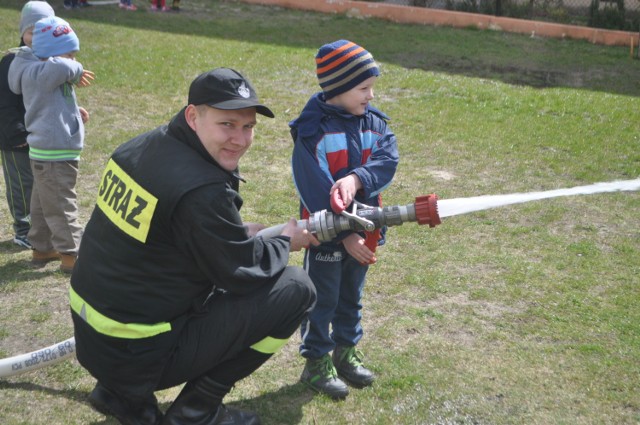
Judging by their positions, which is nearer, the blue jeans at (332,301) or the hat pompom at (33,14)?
the blue jeans at (332,301)

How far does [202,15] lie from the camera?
15766 mm

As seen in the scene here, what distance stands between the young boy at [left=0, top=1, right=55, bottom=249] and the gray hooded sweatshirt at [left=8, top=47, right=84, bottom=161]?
251 millimetres

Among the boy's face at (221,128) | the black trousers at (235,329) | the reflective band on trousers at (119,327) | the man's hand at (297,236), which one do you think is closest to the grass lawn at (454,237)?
the black trousers at (235,329)

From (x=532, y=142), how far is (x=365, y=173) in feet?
17.3

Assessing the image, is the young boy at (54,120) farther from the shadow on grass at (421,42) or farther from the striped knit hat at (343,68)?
the shadow on grass at (421,42)

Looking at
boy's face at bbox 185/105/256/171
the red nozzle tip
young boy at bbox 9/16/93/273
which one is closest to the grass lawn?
young boy at bbox 9/16/93/273

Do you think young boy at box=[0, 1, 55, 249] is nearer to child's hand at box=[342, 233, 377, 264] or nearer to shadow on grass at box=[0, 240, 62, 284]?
shadow on grass at box=[0, 240, 62, 284]

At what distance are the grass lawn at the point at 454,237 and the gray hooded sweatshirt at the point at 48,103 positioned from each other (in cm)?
88

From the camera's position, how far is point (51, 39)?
535 centimetres

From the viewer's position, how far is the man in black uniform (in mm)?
3326

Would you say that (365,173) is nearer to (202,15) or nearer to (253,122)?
(253,122)

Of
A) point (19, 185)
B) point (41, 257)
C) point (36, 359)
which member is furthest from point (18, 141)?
point (36, 359)

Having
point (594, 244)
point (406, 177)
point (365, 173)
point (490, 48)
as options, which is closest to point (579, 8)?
point (490, 48)

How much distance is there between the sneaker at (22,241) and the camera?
6.03 meters
